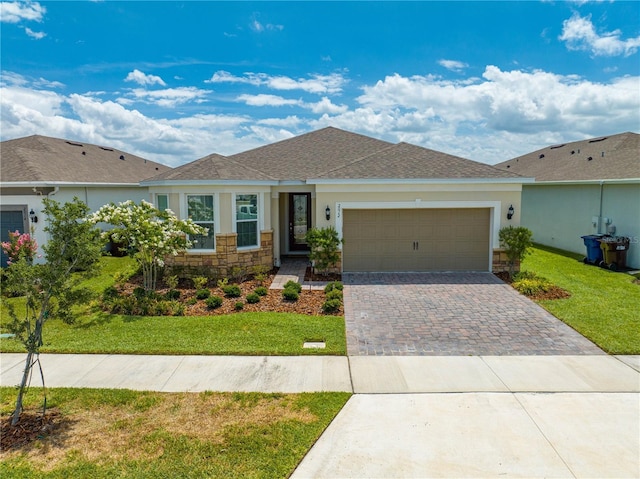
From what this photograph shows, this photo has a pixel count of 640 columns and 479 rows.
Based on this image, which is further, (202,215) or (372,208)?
(372,208)

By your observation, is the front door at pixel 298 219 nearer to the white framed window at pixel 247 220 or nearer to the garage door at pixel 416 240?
the white framed window at pixel 247 220

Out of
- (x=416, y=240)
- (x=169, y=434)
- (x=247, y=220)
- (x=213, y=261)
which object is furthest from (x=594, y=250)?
(x=169, y=434)

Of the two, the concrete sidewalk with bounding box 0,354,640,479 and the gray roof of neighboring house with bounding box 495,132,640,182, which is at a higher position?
the gray roof of neighboring house with bounding box 495,132,640,182

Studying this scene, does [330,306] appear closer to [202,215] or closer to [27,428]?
[202,215]

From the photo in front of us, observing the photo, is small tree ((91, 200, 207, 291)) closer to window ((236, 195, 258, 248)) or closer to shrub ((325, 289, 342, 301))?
window ((236, 195, 258, 248))

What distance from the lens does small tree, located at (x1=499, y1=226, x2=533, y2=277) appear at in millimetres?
12203

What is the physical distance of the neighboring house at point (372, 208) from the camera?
495 inches

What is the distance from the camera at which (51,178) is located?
14.1 meters

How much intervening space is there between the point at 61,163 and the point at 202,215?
7.39 metres

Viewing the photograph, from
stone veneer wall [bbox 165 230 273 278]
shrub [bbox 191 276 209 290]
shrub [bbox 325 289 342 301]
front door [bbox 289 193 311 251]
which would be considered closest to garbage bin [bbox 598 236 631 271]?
shrub [bbox 325 289 342 301]

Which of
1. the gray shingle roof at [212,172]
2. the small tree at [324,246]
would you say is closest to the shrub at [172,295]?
the gray shingle roof at [212,172]

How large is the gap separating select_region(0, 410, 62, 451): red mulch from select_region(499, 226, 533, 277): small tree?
38.1 ft

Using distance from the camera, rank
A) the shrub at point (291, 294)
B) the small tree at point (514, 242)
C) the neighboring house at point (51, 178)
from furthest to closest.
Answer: the neighboring house at point (51, 178), the small tree at point (514, 242), the shrub at point (291, 294)

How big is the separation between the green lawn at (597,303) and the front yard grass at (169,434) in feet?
17.8
